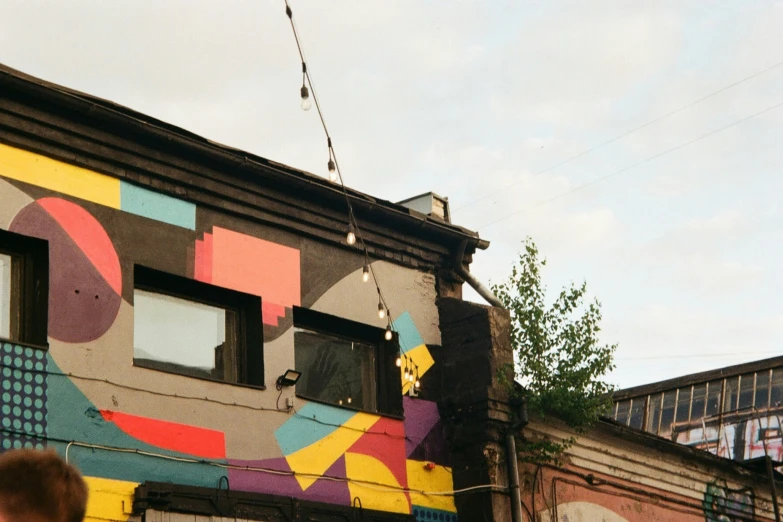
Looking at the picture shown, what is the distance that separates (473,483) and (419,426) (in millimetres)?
919

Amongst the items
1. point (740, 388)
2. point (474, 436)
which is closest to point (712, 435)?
point (740, 388)

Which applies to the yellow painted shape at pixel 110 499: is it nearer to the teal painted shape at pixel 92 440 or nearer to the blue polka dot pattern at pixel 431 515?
the teal painted shape at pixel 92 440

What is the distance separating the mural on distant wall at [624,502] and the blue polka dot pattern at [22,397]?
20.9 feet

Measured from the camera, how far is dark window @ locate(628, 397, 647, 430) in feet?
88.6

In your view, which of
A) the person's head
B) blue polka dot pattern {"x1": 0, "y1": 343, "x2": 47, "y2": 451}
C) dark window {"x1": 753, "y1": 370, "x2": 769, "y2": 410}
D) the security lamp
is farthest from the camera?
dark window {"x1": 753, "y1": 370, "x2": 769, "y2": 410}

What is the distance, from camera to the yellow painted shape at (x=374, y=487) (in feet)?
42.1

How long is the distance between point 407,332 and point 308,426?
85.2 inches

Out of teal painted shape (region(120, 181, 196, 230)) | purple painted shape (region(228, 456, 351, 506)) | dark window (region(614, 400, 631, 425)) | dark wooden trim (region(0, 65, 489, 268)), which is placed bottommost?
purple painted shape (region(228, 456, 351, 506))

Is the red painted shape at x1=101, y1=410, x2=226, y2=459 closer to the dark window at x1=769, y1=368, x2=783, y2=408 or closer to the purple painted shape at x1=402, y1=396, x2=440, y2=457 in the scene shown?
the purple painted shape at x1=402, y1=396, x2=440, y2=457

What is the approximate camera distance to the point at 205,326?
12312 millimetres

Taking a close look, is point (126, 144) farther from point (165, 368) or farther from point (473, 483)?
point (473, 483)

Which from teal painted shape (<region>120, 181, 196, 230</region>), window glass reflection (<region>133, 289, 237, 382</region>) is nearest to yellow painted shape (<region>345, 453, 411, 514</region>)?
window glass reflection (<region>133, 289, 237, 382</region>)

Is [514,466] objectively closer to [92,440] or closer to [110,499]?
[110,499]

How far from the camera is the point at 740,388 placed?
25.8m
